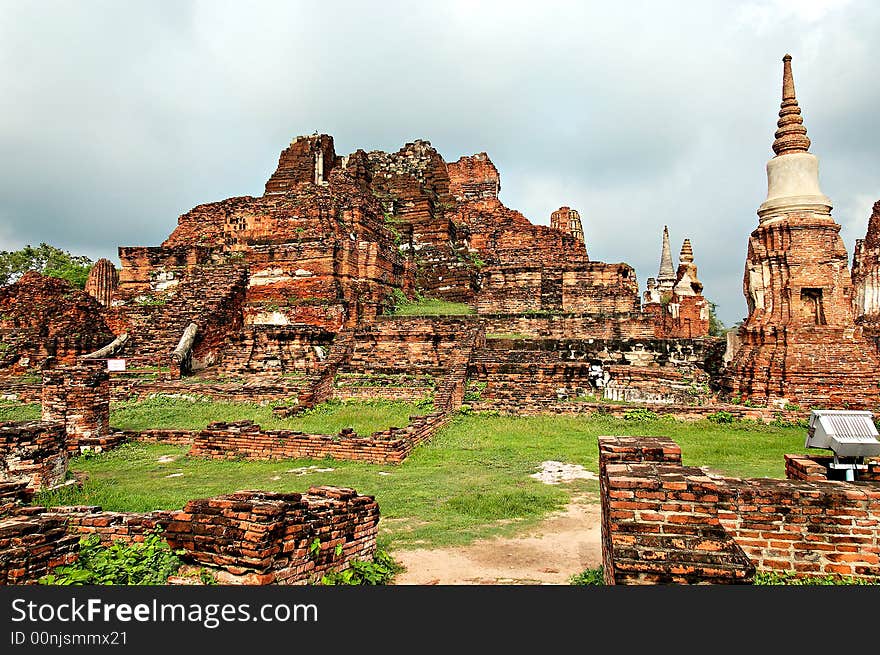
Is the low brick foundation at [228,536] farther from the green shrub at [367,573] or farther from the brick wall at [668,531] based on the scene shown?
the brick wall at [668,531]

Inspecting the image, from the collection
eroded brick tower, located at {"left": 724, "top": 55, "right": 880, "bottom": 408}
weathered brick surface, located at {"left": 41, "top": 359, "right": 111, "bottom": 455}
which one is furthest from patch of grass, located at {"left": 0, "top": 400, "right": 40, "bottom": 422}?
eroded brick tower, located at {"left": 724, "top": 55, "right": 880, "bottom": 408}

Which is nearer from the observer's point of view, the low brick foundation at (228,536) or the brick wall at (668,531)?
the brick wall at (668,531)

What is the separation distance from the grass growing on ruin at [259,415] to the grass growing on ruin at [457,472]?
1.31 meters

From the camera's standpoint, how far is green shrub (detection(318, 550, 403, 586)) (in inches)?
183

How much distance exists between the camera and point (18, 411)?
14312mm

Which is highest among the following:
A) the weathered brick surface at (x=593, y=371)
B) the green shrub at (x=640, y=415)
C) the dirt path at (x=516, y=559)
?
the weathered brick surface at (x=593, y=371)

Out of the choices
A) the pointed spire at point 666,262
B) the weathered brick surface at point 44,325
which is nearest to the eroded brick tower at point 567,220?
the pointed spire at point 666,262

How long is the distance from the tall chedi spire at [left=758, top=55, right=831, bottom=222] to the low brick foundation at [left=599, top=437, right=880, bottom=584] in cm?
1030

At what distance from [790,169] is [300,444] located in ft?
38.0

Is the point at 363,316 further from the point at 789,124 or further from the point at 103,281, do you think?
the point at 103,281

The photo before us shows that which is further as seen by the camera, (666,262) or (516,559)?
(666,262)

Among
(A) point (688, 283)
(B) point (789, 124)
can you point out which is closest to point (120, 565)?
(B) point (789, 124)

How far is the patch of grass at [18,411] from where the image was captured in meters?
13.6

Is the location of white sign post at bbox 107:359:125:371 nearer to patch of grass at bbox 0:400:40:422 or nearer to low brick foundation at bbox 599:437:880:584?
patch of grass at bbox 0:400:40:422
